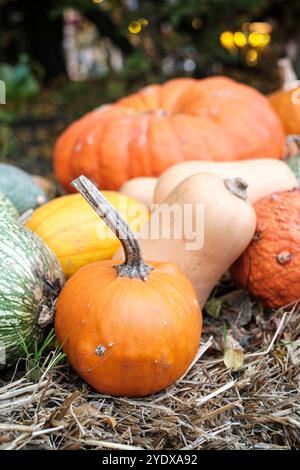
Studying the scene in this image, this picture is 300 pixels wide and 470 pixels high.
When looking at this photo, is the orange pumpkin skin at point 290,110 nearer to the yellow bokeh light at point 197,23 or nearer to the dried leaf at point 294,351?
the dried leaf at point 294,351

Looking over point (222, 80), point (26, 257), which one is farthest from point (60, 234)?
point (222, 80)

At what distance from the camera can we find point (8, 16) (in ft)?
27.9

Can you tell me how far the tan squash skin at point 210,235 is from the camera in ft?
5.87

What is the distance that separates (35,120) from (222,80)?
4.30 metres

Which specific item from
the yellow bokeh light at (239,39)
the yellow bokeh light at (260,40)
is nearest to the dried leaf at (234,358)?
the yellow bokeh light at (239,39)

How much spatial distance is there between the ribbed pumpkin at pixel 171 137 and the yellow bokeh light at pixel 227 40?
267 cm

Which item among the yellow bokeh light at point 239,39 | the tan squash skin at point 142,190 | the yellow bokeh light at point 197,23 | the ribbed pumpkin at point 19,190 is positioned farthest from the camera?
the yellow bokeh light at point 239,39

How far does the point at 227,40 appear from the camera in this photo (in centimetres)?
564

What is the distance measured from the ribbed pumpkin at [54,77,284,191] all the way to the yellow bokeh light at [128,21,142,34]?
2572 mm

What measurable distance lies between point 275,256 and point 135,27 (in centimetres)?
411

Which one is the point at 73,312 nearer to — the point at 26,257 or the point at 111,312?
the point at 111,312

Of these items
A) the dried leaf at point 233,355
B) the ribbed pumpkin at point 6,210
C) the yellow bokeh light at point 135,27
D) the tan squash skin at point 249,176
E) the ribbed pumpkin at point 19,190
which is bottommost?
the dried leaf at point 233,355

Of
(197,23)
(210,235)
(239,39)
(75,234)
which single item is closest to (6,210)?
(75,234)

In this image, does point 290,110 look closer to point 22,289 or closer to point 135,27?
point 22,289
